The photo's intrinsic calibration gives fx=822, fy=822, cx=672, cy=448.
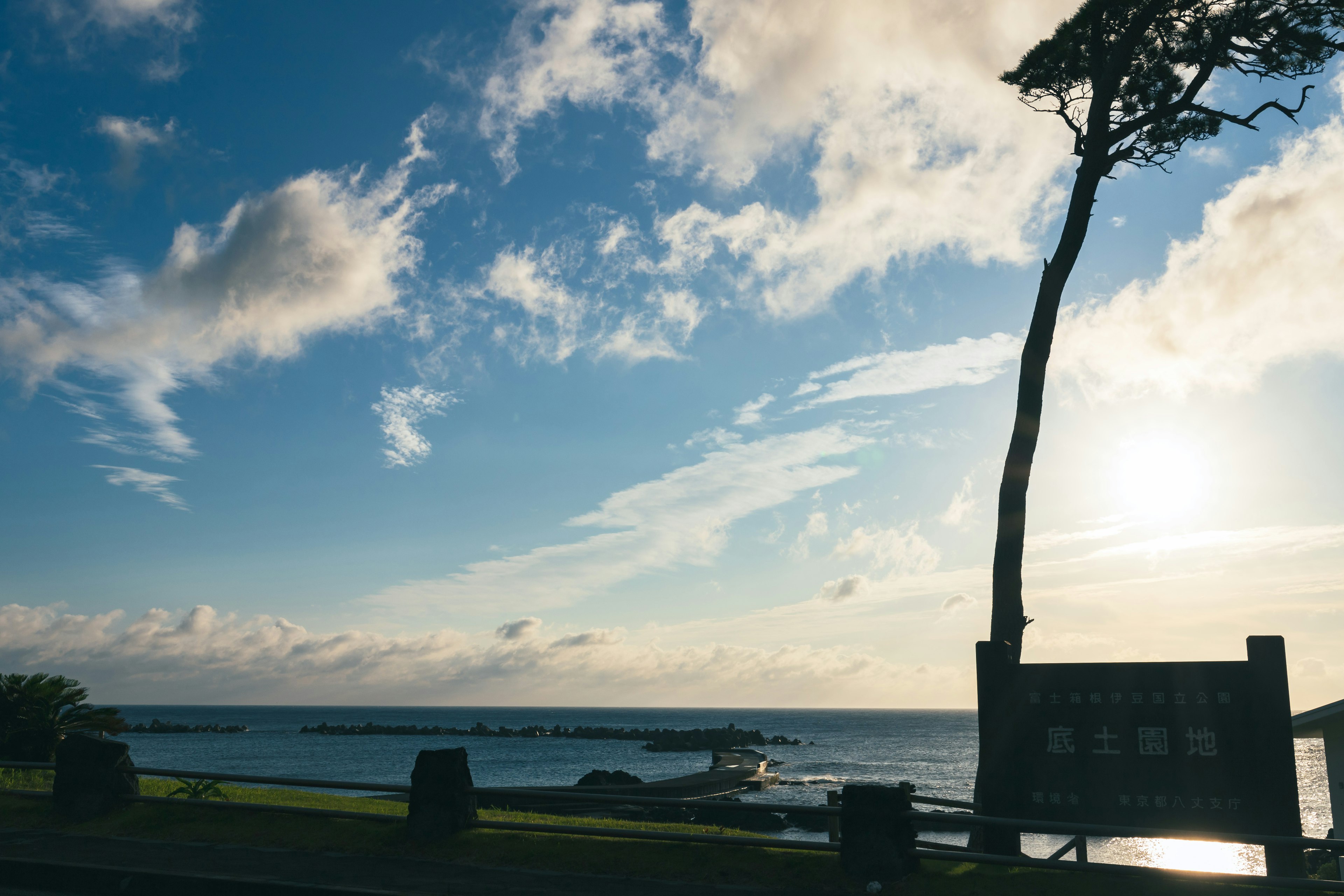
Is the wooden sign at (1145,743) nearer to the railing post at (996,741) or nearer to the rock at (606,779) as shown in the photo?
the railing post at (996,741)

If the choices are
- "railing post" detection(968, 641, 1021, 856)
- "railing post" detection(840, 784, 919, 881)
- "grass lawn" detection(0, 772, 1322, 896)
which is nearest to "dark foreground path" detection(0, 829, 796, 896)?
"grass lawn" detection(0, 772, 1322, 896)

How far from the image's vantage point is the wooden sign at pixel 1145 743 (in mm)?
7848

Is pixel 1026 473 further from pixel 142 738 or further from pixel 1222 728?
pixel 142 738

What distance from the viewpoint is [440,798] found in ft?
31.1

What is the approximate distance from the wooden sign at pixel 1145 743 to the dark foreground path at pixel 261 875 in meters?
3.03

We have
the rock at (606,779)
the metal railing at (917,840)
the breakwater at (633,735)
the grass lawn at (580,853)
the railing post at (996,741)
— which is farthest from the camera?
the breakwater at (633,735)

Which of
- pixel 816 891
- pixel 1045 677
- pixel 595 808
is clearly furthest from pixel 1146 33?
pixel 595 808

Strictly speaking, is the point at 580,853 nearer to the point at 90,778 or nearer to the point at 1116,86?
the point at 90,778

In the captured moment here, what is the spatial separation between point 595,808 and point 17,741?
15670mm

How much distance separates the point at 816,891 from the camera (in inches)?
298

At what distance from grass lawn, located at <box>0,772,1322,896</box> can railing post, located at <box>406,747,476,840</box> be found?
15 centimetres

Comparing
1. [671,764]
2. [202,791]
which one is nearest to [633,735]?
[671,764]

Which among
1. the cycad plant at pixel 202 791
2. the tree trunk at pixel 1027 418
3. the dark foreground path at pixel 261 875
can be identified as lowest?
the cycad plant at pixel 202 791

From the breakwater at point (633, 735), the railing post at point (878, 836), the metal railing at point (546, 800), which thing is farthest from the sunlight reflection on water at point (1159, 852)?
the breakwater at point (633, 735)
